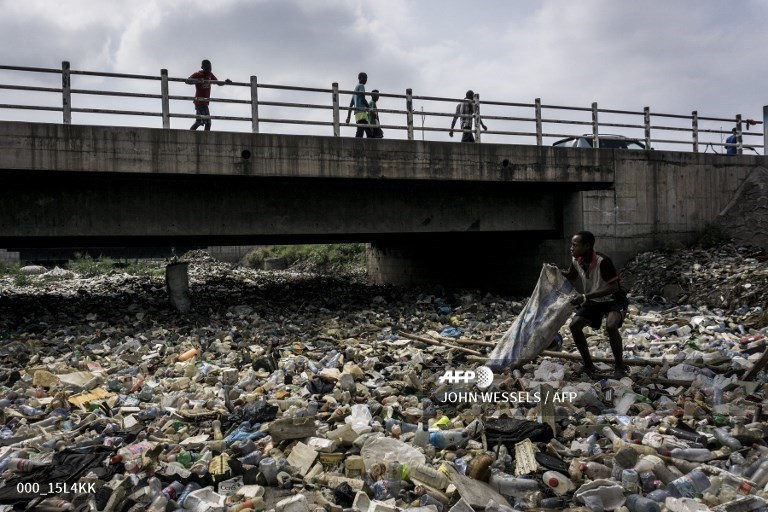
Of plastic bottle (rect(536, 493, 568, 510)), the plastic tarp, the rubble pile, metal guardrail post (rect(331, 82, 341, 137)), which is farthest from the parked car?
plastic bottle (rect(536, 493, 568, 510))

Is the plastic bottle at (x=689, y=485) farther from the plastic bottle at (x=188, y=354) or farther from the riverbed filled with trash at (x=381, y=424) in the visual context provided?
the plastic bottle at (x=188, y=354)

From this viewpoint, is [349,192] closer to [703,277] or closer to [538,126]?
[538,126]

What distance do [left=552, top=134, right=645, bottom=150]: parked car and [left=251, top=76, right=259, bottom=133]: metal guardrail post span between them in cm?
706

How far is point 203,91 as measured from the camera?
35.0 feet

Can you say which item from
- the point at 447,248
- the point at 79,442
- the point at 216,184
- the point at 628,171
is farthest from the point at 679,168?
the point at 79,442

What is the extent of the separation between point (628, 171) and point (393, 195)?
18.6 ft

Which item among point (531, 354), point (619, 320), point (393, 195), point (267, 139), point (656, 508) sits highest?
point (267, 139)

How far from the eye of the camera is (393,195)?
1265 centimetres

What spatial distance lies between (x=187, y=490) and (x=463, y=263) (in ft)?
44.0

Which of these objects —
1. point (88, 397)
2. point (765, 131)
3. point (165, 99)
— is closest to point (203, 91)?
point (165, 99)

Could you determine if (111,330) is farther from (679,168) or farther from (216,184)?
(679,168)

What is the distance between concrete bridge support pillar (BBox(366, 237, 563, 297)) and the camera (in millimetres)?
14414

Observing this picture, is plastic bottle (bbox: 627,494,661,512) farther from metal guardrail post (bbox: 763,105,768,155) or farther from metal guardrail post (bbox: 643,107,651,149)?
metal guardrail post (bbox: 763,105,768,155)

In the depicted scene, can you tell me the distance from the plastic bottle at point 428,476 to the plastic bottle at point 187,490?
138 centimetres
